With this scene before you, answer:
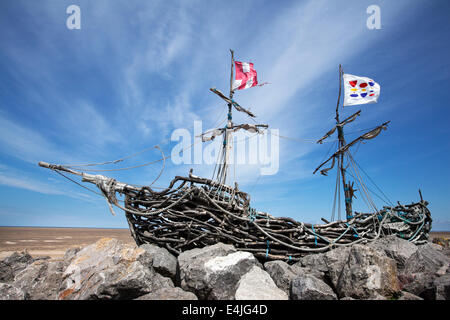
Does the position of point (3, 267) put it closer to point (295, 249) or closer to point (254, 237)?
point (254, 237)

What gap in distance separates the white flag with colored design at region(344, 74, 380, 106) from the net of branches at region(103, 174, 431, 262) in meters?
7.98

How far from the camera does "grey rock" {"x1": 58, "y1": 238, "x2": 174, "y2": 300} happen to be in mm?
4535

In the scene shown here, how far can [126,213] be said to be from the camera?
7988 mm

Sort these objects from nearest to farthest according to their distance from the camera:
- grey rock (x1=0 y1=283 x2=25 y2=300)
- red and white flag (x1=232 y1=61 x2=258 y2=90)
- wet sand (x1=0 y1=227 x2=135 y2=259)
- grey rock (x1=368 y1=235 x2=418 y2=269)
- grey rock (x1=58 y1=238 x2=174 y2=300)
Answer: grey rock (x1=58 y1=238 x2=174 y2=300) → grey rock (x1=0 y1=283 x2=25 y2=300) → grey rock (x1=368 y1=235 x2=418 y2=269) → red and white flag (x1=232 y1=61 x2=258 y2=90) → wet sand (x1=0 y1=227 x2=135 y2=259)

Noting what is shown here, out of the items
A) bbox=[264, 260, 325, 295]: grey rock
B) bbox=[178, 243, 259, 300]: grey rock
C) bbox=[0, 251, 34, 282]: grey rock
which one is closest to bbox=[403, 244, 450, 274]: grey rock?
bbox=[264, 260, 325, 295]: grey rock

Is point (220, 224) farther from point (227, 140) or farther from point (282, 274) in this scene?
point (227, 140)

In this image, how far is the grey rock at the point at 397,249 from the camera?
554cm

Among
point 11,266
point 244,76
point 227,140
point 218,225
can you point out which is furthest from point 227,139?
point 11,266

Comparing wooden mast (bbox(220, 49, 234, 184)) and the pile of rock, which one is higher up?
wooden mast (bbox(220, 49, 234, 184))

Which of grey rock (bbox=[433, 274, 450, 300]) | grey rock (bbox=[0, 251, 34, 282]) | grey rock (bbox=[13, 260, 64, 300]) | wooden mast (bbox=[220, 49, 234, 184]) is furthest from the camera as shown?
wooden mast (bbox=[220, 49, 234, 184])

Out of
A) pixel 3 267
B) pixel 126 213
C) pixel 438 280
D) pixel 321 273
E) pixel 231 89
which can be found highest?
pixel 231 89

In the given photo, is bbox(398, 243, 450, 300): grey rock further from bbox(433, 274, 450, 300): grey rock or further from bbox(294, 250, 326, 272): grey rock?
bbox(294, 250, 326, 272): grey rock
